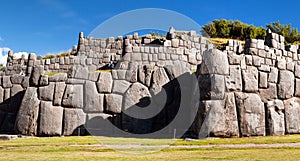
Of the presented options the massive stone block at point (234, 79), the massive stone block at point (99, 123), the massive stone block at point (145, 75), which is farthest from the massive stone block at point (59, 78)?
the massive stone block at point (234, 79)

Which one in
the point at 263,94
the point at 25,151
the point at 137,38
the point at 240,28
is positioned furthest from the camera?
the point at 240,28

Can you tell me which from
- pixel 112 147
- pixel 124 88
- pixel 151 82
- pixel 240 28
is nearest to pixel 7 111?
pixel 124 88

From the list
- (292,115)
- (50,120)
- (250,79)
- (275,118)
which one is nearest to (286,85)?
(292,115)

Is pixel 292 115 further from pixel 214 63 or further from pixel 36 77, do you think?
pixel 36 77

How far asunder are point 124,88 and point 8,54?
52.3ft

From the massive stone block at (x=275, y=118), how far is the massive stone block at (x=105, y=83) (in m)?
6.58

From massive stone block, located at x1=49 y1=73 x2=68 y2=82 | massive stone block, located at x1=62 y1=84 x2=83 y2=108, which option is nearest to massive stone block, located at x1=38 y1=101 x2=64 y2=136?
massive stone block, located at x1=62 y1=84 x2=83 y2=108

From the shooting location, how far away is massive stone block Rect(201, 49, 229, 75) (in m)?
12.3

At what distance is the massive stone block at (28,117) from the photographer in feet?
44.4

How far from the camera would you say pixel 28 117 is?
538 inches

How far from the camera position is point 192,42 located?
23.4m

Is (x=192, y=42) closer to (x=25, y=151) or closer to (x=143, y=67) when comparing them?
(x=143, y=67)

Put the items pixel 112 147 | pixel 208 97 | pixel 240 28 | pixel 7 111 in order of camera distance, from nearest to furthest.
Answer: pixel 112 147, pixel 208 97, pixel 7 111, pixel 240 28

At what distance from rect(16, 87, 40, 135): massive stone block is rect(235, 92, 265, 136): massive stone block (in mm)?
8074
